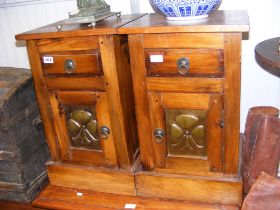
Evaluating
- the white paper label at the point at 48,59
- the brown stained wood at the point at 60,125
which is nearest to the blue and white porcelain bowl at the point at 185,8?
the white paper label at the point at 48,59

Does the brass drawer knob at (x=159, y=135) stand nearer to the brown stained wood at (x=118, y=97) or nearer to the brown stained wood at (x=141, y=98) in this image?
the brown stained wood at (x=141, y=98)

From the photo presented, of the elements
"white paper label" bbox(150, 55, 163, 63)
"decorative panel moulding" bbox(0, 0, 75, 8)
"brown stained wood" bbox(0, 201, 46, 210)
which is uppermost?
"decorative panel moulding" bbox(0, 0, 75, 8)

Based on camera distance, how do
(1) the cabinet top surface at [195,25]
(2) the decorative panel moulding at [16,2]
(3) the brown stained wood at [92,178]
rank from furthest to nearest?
(2) the decorative panel moulding at [16,2]
(3) the brown stained wood at [92,178]
(1) the cabinet top surface at [195,25]

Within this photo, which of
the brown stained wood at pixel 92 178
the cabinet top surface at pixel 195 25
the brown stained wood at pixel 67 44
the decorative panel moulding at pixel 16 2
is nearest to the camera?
the cabinet top surface at pixel 195 25

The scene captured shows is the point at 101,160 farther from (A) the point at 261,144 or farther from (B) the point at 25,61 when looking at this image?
(B) the point at 25,61

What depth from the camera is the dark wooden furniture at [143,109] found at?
130 cm

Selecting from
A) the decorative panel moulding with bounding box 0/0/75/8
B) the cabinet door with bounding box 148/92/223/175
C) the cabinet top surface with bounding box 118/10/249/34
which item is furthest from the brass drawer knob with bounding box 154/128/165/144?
the decorative panel moulding with bounding box 0/0/75/8

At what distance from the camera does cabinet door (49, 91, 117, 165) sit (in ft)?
5.03

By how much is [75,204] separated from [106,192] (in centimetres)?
17

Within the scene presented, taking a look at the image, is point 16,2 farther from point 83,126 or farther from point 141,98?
point 141,98

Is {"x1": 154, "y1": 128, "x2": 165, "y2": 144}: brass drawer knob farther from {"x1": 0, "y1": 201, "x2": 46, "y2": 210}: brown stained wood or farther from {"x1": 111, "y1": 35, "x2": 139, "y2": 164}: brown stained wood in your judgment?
{"x1": 0, "y1": 201, "x2": 46, "y2": 210}: brown stained wood

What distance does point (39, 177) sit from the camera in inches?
73.1

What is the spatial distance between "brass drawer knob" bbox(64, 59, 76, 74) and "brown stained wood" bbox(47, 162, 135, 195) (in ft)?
1.69

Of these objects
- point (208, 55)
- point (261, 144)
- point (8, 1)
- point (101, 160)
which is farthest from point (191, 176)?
point (8, 1)
